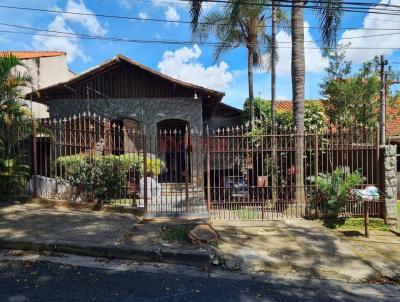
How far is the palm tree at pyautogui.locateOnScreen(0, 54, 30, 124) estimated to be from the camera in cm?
866

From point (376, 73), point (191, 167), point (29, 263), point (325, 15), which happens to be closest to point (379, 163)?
point (325, 15)

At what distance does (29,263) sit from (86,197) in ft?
12.9

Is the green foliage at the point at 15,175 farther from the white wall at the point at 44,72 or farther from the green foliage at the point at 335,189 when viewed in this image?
the white wall at the point at 44,72

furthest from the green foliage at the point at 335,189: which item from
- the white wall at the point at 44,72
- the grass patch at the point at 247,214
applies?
the white wall at the point at 44,72

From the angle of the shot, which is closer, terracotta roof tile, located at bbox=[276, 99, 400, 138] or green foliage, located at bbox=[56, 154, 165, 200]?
green foliage, located at bbox=[56, 154, 165, 200]

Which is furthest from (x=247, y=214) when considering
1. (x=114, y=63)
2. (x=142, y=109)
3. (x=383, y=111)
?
(x=114, y=63)

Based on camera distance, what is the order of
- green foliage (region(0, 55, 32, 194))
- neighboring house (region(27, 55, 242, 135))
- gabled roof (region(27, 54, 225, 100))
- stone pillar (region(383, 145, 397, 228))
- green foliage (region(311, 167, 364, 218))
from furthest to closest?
neighboring house (region(27, 55, 242, 135)) < gabled roof (region(27, 54, 225, 100)) < stone pillar (region(383, 145, 397, 228)) < green foliage (region(0, 55, 32, 194)) < green foliage (region(311, 167, 364, 218))

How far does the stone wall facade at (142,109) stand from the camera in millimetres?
14000

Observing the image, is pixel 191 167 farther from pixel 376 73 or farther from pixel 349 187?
pixel 376 73

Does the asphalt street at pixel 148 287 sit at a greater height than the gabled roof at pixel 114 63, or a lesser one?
lesser

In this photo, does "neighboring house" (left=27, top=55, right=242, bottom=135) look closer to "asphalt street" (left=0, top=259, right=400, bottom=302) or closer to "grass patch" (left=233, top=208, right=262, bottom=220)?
"grass patch" (left=233, top=208, right=262, bottom=220)

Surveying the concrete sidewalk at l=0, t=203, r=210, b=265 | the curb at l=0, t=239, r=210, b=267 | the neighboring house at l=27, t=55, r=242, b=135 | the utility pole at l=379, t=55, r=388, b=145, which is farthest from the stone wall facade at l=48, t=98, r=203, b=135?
the curb at l=0, t=239, r=210, b=267

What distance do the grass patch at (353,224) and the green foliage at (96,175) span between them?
4.78m

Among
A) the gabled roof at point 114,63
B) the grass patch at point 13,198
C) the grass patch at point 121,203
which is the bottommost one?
the grass patch at point 121,203
